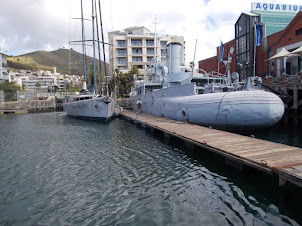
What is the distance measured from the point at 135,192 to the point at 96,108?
63.7 feet

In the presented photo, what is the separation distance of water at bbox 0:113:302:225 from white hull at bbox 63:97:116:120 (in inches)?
531

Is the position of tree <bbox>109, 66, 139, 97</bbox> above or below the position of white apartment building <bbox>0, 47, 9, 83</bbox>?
below

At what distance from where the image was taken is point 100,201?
5941 millimetres

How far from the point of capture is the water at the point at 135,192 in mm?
5125

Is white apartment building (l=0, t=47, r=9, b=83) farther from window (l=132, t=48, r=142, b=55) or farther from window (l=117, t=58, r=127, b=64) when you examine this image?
window (l=132, t=48, r=142, b=55)

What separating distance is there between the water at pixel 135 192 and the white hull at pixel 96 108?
13478 millimetres

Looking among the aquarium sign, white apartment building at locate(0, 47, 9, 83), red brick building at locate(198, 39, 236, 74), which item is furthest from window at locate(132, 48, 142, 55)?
white apartment building at locate(0, 47, 9, 83)

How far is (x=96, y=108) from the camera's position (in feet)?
81.1

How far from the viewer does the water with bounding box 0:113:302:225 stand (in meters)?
5.12

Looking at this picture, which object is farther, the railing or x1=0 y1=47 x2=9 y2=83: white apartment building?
x1=0 y1=47 x2=9 y2=83: white apartment building

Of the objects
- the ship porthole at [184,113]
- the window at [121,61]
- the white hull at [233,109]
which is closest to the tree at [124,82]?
the window at [121,61]

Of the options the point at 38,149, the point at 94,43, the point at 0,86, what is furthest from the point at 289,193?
the point at 0,86

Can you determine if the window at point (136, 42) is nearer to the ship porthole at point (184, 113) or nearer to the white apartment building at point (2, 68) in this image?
the white apartment building at point (2, 68)

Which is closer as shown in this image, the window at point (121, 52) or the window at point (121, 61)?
the window at point (121, 52)
